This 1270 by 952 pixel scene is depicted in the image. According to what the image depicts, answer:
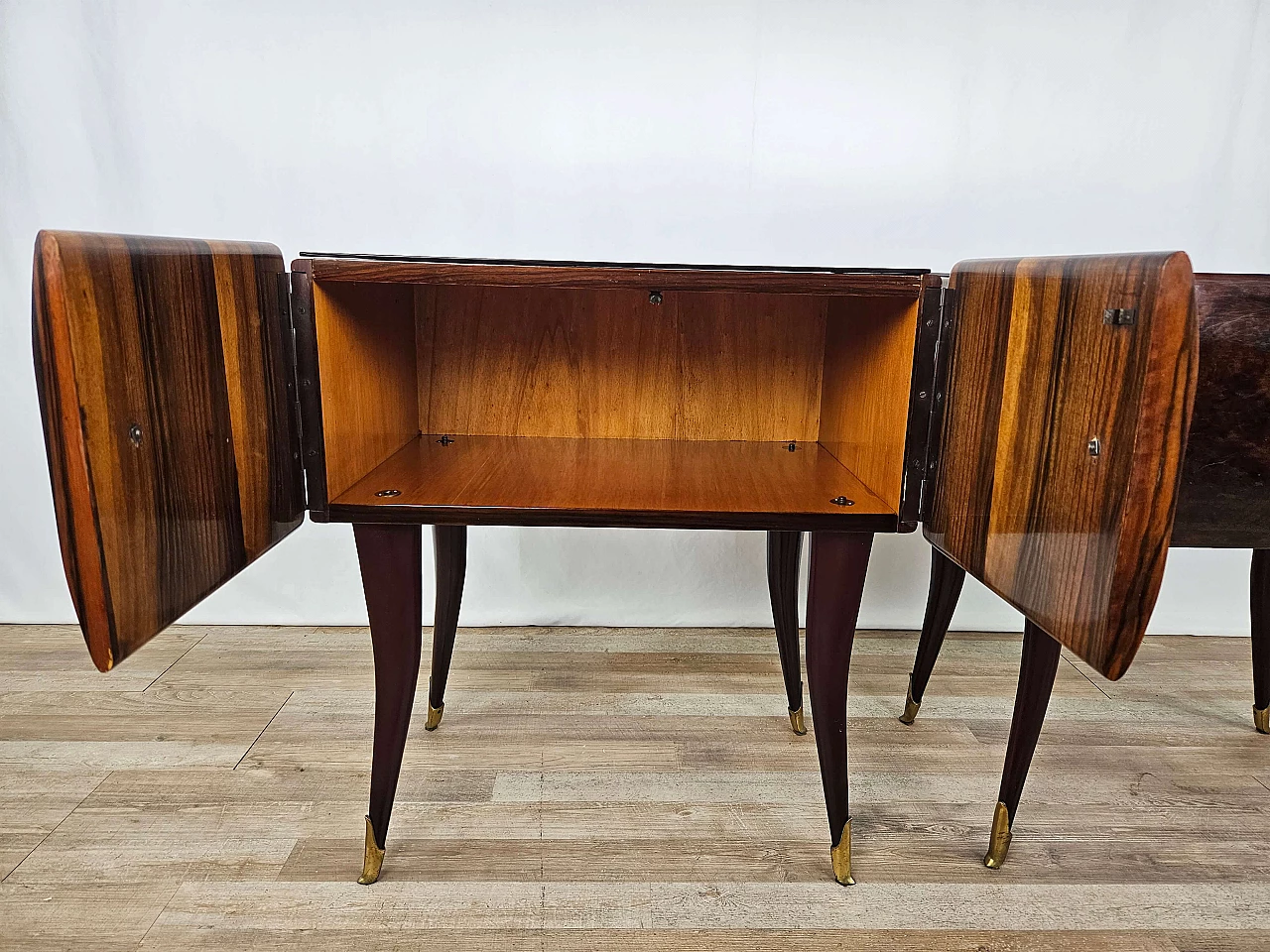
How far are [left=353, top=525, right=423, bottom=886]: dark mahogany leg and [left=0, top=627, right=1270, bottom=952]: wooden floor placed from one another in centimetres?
11

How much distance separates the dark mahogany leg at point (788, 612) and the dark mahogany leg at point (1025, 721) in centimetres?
39

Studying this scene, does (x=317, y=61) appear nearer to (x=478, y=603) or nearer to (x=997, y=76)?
(x=478, y=603)

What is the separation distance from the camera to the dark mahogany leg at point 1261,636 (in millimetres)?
1422

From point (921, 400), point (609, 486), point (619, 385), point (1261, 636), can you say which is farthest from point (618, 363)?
point (1261, 636)

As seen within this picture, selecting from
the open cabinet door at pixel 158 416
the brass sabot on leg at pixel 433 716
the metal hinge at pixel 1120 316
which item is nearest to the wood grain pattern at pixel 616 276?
the open cabinet door at pixel 158 416

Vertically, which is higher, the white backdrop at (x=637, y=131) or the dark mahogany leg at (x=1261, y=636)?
the white backdrop at (x=637, y=131)

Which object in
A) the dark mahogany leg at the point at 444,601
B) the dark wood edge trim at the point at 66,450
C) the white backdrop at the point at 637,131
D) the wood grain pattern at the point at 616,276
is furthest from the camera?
the white backdrop at the point at 637,131

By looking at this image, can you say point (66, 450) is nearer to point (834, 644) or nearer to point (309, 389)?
point (309, 389)

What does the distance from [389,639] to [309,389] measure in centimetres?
31

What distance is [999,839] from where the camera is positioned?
43.8 inches

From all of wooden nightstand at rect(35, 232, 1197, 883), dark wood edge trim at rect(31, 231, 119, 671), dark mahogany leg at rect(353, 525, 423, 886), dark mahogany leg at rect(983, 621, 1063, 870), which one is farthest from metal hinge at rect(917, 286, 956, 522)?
dark wood edge trim at rect(31, 231, 119, 671)

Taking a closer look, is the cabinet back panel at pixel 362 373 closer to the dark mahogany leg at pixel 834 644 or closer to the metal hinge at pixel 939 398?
the dark mahogany leg at pixel 834 644

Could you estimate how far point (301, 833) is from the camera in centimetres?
117

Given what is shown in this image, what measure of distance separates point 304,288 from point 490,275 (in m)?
0.20
